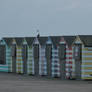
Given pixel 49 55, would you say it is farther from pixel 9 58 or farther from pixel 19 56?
pixel 9 58

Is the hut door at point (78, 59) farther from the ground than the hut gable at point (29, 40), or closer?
closer

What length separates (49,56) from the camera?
2627 centimetres

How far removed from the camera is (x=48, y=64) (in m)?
26.4

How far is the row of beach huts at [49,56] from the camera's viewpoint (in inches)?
938

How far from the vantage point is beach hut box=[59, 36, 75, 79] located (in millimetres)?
24719

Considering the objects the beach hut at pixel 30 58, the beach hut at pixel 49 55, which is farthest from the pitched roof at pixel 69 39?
the beach hut at pixel 30 58

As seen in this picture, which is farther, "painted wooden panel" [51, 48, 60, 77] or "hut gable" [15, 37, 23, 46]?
"hut gable" [15, 37, 23, 46]

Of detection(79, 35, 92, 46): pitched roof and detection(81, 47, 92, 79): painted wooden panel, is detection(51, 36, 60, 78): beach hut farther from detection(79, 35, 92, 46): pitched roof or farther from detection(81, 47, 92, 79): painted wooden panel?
detection(81, 47, 92, 79): painted wooden panel

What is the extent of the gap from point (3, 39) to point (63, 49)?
8343mm

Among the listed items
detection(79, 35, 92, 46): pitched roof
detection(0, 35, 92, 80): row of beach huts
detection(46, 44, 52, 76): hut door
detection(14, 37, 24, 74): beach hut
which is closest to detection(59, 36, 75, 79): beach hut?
detection(0, 35, 92, 80): row of beach huts

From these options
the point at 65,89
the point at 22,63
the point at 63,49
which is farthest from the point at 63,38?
the point at 65,89

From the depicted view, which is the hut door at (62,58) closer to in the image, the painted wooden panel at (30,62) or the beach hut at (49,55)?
the beach hut at (49,55)

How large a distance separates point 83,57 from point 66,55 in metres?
1.91

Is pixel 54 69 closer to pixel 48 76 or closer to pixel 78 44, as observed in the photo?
pixel 48 76
